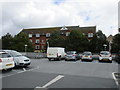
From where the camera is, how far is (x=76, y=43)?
145 ft

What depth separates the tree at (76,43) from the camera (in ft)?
143

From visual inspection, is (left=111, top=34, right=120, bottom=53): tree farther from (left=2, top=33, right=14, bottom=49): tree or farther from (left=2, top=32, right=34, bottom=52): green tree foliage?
(left=2, top=33, right=14, bottom=49): tree

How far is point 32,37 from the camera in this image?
216ft

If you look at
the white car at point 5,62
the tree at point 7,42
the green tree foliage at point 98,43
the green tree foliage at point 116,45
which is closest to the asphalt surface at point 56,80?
the white car at point 5,62

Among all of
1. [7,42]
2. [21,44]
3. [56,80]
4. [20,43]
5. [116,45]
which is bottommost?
[56,80]

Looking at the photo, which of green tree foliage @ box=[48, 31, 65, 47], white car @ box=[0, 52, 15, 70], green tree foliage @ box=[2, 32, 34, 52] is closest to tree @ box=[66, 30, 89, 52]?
green tree foliage @ box=[48, 31, 65, 47]

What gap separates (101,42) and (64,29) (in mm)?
21272

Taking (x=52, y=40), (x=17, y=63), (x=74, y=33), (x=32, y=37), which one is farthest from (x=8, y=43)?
(x=17, y=63)

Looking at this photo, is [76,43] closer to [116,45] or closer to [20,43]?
[116,45]

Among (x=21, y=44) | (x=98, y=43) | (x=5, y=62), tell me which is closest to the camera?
(x=5, y=62)

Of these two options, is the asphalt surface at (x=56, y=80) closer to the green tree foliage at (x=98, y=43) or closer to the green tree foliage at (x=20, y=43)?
the green tree foliage at (x=98, y=43)

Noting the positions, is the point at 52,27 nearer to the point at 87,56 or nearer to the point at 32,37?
the point at 32,37

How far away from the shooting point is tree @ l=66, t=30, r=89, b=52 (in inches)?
1720

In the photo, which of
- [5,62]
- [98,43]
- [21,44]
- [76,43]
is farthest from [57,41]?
[5,62]
